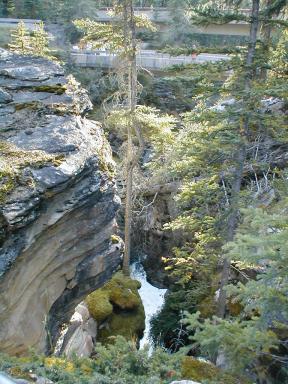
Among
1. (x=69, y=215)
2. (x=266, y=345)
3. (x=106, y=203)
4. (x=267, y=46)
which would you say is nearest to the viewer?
(x=266, y=345)

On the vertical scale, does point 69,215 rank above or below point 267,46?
below

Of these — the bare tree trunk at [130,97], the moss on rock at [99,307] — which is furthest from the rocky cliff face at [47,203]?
the bare tree trunk at [130,97]

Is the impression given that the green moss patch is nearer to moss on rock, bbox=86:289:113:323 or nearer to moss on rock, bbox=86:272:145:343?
moss on rock, bbox=86:289:113:323

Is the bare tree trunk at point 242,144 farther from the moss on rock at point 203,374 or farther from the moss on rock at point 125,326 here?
the moss on rock at point 125,326

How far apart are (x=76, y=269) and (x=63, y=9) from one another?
89.7 ft

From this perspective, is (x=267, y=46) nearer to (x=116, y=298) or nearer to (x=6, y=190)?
(x=6, y=190)

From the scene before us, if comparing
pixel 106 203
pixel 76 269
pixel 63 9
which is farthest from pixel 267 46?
pixel 63 9

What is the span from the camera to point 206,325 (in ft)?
17.2

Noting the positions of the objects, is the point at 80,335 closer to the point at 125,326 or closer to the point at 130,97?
the point at 125,326

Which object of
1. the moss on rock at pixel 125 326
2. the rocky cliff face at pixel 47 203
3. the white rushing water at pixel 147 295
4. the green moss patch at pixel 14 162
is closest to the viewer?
the green moss patch at pixel 14 162

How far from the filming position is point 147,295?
16.0 m

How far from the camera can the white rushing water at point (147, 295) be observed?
14703 millimetres

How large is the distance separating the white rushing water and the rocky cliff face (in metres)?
5.49

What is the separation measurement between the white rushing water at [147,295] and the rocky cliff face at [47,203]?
5.49 m
